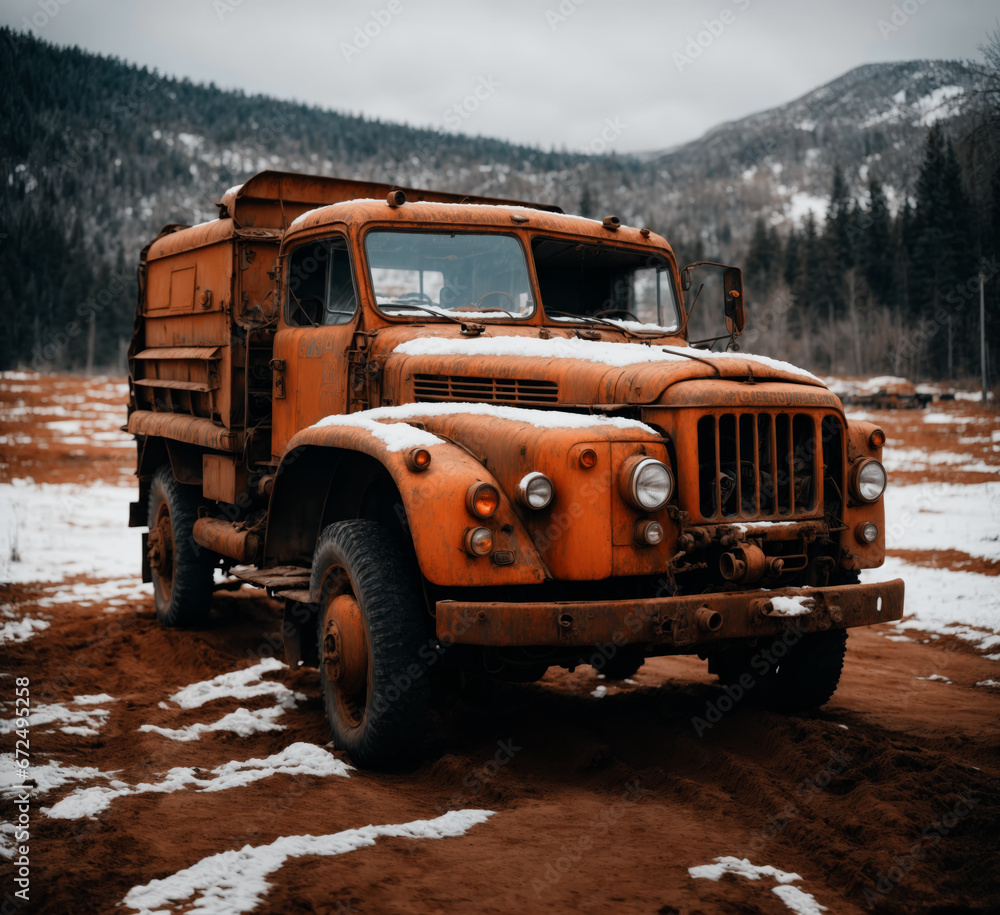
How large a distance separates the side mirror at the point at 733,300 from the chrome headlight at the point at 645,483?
242 cm

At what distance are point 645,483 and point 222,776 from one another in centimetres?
232

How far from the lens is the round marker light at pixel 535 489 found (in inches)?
156

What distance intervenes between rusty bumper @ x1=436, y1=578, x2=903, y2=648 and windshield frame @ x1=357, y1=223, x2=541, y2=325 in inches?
81.5

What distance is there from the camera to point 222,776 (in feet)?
14.3

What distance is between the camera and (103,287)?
2640 inches

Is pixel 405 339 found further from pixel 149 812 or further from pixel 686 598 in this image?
pixel 149 812

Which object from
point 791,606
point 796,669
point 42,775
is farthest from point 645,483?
point 42,775

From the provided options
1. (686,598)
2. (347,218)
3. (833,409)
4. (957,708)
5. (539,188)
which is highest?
(539,188)

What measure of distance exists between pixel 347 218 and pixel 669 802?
3.52m

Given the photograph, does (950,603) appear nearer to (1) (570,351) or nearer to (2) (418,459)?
(1) (570,351)

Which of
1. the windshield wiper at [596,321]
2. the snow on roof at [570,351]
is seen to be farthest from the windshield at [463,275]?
the snow on roof at [570,351]

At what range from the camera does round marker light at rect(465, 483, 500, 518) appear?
3939mm

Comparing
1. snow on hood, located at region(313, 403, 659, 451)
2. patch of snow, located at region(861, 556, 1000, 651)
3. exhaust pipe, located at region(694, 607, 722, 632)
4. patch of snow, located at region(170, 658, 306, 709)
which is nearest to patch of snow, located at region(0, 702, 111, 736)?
patch of snow, located at region(170, 658, 306, 709)

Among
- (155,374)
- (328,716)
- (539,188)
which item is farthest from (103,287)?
(539,188)
